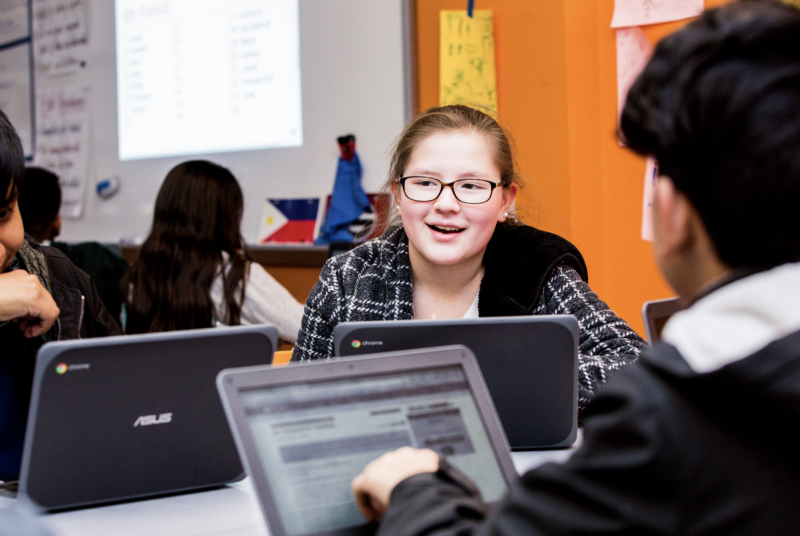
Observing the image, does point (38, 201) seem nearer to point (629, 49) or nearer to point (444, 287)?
point (444, 287)

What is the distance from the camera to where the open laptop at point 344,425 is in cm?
77

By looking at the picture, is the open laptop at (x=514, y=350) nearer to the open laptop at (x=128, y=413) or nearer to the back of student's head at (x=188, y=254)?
the open laptop at (x=128, y=413)

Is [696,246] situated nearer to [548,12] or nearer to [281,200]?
[548,12]

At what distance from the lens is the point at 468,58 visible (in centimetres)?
240

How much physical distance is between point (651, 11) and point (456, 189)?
98 centimetres

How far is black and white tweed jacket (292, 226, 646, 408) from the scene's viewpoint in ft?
4.98

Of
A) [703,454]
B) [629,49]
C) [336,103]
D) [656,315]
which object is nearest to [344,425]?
[703,454]

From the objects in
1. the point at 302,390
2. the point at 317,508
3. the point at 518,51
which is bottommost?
the point at 317,508

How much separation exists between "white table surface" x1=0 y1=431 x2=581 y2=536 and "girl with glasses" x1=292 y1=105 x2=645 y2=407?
0.56 metres

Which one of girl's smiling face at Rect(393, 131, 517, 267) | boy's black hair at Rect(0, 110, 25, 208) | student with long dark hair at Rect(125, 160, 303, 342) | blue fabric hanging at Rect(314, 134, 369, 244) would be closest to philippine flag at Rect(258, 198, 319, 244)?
blue fabric hanging at Rect(314, 134, 369, 244)

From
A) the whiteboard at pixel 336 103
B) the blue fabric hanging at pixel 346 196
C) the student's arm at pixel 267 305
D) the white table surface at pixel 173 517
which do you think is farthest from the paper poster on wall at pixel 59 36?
the white table surface at pixel 173 517

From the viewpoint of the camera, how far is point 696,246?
593mm

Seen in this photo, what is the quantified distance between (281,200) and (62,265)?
1.50 meters

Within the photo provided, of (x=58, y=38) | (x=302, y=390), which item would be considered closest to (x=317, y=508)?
(x=302, y=390)
